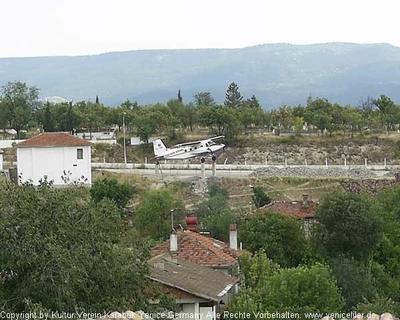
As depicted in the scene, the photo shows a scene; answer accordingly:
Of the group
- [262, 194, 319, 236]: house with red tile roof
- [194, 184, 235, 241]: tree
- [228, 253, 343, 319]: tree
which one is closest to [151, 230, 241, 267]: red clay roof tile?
[228, 253, 343, 319]: tree

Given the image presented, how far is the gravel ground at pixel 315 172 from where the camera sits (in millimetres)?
60344

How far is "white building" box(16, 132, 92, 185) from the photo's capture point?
54.1 metres

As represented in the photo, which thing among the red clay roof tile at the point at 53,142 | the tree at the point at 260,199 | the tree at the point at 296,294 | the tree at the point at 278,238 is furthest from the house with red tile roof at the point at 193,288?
the red clay roof tile at the point at 53,142

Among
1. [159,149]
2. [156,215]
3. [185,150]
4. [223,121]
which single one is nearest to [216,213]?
[156,215]

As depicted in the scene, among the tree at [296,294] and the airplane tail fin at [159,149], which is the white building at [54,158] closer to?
the airplane tail fin at [159,149]

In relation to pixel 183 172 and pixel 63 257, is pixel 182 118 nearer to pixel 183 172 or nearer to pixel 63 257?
pixel 183 172

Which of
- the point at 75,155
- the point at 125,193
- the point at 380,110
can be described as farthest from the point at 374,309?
the point at 380,110

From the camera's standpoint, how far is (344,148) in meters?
72.8

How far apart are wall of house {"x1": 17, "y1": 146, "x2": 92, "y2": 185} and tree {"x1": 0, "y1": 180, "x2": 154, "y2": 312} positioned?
115 ft

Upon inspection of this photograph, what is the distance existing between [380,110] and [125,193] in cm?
4455

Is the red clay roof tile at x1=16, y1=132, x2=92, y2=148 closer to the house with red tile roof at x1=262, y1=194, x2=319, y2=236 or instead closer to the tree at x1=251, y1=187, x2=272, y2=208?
the tree at x1=251, y1=187, x2=272, y2=208

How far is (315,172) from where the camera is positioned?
202 ft

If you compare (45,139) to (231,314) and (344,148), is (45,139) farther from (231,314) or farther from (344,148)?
(231,314)

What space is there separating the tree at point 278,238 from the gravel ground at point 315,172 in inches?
1033
